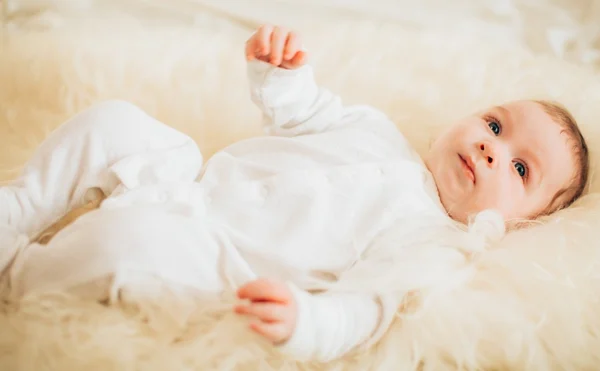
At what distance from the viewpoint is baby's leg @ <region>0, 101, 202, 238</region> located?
800 mm

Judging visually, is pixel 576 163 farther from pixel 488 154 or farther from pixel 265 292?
pixel 265 292

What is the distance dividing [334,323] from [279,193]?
226 millimetres

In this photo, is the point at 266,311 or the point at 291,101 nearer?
the point at 266,311

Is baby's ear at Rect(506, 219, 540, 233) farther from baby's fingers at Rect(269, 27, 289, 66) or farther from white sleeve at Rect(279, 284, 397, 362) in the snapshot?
baby's fingers at Rect(269, 27, 289, 66)

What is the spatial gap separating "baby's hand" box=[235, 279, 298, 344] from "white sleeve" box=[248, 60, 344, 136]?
39cm

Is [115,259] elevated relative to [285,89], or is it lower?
lower

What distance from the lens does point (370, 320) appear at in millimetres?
755

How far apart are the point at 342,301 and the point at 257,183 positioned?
0.23m

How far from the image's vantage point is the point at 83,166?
2.74ft

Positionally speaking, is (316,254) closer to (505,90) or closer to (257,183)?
(257,183)

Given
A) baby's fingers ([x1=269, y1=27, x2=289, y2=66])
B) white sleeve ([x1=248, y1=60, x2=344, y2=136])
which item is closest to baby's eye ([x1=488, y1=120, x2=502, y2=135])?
white sleeve ([x1=248, y1=60, x2=344, y2=136])

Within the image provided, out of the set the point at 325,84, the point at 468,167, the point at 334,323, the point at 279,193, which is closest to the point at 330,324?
the point at 334,323

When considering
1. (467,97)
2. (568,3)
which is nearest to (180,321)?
(467,97)

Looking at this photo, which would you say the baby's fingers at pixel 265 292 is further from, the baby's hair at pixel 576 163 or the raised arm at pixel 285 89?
the baby's hair at pixel 576 163
